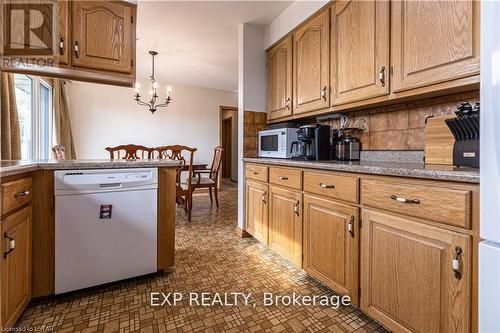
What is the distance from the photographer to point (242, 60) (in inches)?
109

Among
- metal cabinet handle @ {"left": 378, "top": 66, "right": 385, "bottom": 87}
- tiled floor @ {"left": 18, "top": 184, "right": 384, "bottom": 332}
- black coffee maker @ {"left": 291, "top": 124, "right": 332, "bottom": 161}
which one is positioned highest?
metal cabinet handle @ {"left": 378, "top": 66, "right": 385, "bottom": 87}

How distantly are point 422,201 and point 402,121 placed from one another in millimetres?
940

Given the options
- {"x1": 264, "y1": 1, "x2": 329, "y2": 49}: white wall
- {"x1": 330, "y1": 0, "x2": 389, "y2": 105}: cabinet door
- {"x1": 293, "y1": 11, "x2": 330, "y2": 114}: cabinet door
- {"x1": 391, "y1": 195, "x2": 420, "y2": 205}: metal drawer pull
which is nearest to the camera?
{"x1": 391, "y1": 195, "x2": 420, "y2": 205}: metal drawer pull

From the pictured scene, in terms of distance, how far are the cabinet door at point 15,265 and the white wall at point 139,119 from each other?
3.93 m

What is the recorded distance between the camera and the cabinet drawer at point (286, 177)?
72.3 inches

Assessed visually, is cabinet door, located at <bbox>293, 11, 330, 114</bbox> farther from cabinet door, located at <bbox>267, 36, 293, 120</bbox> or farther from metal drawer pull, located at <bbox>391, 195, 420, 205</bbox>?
metal drawer pull, located at <bbox>391, 195, 420, 205</bbox>

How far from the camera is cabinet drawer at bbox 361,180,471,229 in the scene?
0.93 metres

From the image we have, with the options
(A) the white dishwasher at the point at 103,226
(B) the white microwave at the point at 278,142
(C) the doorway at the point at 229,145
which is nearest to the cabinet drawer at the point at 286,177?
(B) the white microwave at the point at 278,142

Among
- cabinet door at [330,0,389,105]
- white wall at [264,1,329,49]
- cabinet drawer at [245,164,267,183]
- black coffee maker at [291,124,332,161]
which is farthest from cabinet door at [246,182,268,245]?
white wall at [264,1,329,49]

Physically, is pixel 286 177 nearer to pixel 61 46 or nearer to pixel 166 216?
pixel 166 216

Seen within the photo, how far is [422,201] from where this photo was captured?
1056 mm

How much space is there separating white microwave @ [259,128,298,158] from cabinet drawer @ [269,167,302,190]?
0.28m

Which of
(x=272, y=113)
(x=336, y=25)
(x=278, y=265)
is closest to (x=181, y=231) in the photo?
(x=278, y=265)

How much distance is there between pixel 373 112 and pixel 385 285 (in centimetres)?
133
